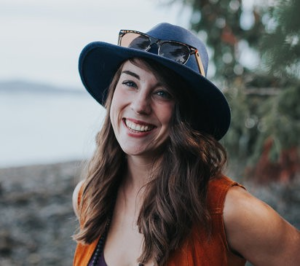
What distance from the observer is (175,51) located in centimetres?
197

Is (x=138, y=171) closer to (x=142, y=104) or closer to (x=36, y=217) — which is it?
(x=142, y=104)

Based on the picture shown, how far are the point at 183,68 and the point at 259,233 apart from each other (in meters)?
0.72

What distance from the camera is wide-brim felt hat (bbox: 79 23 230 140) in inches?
76.7

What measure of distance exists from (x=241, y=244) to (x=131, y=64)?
0.89m

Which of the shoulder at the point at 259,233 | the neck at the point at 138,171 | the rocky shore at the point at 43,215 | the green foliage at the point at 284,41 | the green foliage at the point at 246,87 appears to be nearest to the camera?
the green foliage at the point at 284,41

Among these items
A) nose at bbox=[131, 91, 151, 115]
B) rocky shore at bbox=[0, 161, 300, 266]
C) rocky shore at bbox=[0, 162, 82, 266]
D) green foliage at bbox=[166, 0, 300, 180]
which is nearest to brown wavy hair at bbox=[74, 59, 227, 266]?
nose at bbox=[131, 91, 151, 115]

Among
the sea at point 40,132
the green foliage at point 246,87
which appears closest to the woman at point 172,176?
the green foliage at point 246,87

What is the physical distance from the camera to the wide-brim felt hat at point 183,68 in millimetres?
1947

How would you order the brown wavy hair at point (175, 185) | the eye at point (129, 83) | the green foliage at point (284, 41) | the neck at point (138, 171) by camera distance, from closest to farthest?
1. the green foliage at point (284, 41)
2. the brown wavy hair at point (175, 185)
3. the eye at point (129, 83)
4. the neck at point (138, 171)

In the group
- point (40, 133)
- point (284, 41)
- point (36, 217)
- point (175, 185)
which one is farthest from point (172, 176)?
point (40, 133)

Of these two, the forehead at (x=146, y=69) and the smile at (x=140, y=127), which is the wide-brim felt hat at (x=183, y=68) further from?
the smile at (x=140, y=127)

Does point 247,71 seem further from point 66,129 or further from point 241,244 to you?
point 66,129

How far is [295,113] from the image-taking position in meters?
3.74

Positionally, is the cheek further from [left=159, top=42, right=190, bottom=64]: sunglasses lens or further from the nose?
[left=159, top=42, right=190, bottom=64]: sunglasses lens
